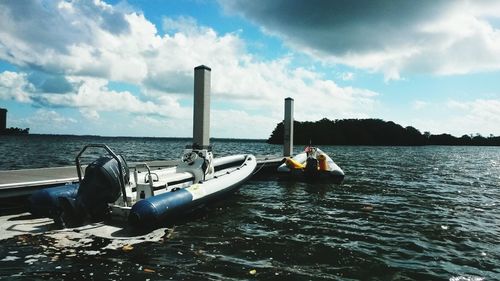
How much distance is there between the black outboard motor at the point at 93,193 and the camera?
279 inches

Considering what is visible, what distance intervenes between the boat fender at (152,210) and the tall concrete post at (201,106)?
4385mm

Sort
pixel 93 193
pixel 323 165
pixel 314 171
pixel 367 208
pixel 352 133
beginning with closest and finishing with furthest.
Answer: pixel 93 193 < pixel 367 208 < pixel 314 171 < pixel 323 165 < pixel 352 133

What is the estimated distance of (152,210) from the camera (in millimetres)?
6910

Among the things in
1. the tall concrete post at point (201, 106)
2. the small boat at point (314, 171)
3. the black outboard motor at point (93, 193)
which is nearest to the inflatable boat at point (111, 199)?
the black outboard motor at point (93, 193)

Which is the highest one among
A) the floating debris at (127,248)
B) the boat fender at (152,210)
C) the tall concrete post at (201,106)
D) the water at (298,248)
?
the tall concrete post at (201,106)

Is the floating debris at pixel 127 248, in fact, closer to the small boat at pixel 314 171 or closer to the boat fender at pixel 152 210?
the boat fender at pixel 152 210

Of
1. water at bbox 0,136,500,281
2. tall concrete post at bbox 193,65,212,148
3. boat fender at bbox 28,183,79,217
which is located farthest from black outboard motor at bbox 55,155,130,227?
tall concrete post at bbox 193,65,212,148

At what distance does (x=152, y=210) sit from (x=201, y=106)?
18.5 feet

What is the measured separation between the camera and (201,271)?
5.68m

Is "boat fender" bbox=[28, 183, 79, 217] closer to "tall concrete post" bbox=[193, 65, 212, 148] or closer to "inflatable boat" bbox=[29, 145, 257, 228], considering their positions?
"inflatable boat" bbox=[29, 145, 257, 228]

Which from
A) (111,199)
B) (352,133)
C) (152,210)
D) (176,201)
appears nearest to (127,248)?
(152,210)

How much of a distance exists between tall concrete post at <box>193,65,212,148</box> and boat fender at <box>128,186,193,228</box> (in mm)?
4385

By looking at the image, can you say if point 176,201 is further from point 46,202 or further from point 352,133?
point 352,133

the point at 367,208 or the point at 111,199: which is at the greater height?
the point at 111,199
